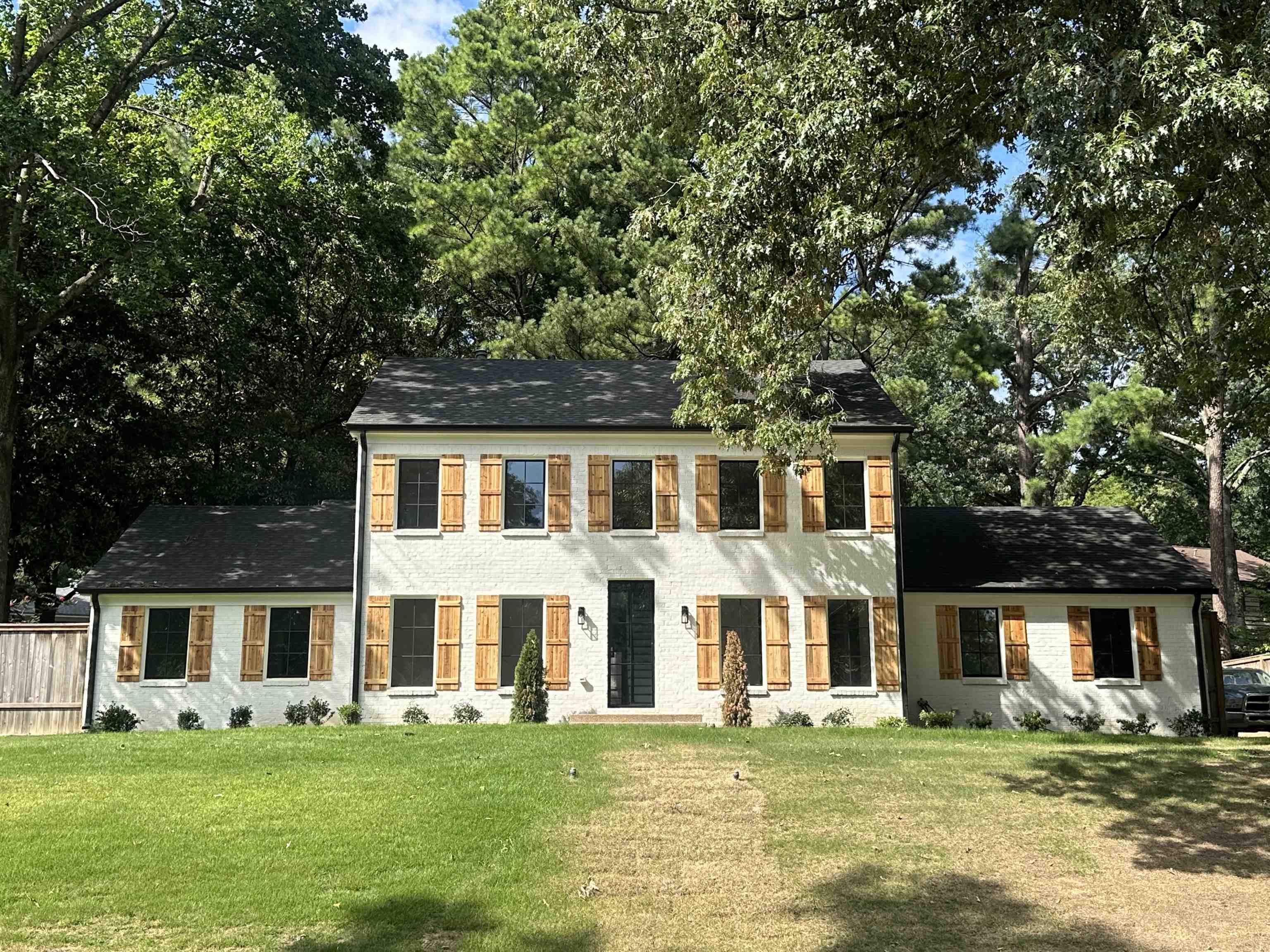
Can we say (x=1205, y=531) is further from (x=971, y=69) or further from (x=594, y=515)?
(x=971, y=69)

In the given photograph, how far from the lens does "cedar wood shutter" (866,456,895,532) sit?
18.5 meters

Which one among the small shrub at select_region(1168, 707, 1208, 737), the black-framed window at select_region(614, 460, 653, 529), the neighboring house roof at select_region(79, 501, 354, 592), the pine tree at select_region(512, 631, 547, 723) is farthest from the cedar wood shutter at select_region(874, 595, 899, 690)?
the neighboring house roof at select_region(79, 501, 354, 592)

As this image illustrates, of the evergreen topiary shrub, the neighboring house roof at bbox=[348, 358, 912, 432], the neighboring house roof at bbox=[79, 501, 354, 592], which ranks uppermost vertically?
the neighboring house roof at bbox=[348, 358, 912, 432]

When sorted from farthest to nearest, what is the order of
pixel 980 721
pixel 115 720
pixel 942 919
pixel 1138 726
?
pixel 1138 726 < pixel 980 721 < pixel 115 720 < pixel 942 919

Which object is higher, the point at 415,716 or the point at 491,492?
the point at 491,492

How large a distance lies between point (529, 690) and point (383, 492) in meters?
4.71

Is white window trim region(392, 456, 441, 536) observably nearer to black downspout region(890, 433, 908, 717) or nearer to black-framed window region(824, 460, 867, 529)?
black-framed window region(824, 460, 867, 529)

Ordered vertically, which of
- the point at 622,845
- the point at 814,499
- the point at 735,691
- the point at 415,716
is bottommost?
the point at 622,845

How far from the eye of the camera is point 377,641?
17.9 meters

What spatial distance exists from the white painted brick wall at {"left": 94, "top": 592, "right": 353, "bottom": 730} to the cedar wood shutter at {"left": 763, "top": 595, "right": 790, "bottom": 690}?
7566mm

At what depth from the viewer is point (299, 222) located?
23906 mm

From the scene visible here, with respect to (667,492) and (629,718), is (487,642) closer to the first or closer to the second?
(629,718)

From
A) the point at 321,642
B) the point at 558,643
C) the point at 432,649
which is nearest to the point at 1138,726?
the point at 558,643

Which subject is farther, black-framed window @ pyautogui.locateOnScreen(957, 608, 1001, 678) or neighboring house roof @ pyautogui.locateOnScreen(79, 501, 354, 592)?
black-framed window @ pyautogui.locateOnScreen(957, 608, 1001, 678)
